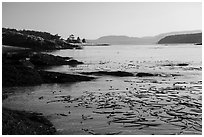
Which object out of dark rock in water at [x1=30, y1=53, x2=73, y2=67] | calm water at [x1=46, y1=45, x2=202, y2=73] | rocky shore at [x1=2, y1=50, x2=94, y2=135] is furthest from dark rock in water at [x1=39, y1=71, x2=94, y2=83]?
dark rock in water at [x1=30, y1=53, x2=73, y2=67]

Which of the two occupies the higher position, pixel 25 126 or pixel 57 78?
pixel 57 78

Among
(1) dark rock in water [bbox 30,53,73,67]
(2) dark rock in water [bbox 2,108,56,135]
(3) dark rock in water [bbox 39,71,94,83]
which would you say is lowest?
(2) dark rock in water [bbox 2,108,56,135]

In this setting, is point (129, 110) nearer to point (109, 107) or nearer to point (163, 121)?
point (109, 107)

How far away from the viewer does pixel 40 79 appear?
29828 millimetres

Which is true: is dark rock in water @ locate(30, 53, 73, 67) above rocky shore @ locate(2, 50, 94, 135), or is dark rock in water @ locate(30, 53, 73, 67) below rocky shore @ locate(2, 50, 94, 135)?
above

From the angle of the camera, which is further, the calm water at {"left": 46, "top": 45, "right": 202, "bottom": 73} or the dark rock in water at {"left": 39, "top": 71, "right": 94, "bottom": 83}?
the calm water at {"left": 46, "top": 45, "right": 202, "bottom": 73}

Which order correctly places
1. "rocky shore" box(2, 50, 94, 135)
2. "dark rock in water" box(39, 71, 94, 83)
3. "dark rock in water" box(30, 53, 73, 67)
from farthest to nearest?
1. "dark rock in water" box(30, 53, 73, 67)
2. "dark rock in water" box(39, 71, 94, 83)
3. "rocky shore" box(2, 50, 94, 135)

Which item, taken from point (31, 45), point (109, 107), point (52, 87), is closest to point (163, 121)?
point (109, 107)

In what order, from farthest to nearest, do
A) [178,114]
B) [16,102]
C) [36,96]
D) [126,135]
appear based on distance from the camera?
[36,96] < [16,102] < [178,114] < [126,135]

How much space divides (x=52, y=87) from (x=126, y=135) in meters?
15.3

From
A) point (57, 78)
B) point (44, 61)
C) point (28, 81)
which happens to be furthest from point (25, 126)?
point (44, 61)

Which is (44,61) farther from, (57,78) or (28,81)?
(28,81)

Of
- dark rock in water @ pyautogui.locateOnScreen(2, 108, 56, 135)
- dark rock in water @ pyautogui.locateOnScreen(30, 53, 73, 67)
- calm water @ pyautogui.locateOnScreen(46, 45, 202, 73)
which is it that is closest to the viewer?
dark rock in water @ pyautogui.locateOnScreen(2, 108, 56, 135)

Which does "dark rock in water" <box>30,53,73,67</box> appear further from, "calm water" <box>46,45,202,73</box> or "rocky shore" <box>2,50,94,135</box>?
"calm water" <box>46,45,202,73</box>
